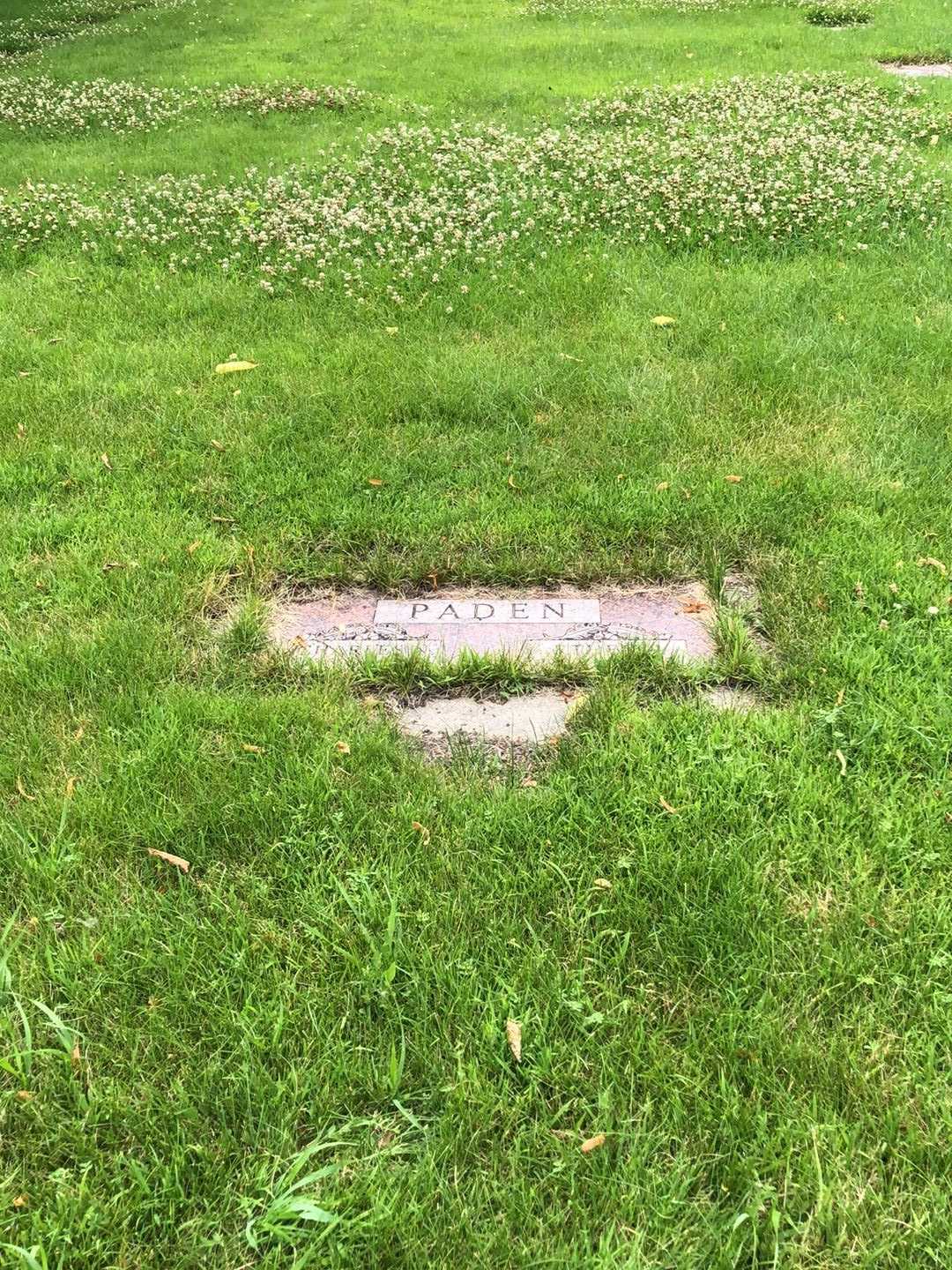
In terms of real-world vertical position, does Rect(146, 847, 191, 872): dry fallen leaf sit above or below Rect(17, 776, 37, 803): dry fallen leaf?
below

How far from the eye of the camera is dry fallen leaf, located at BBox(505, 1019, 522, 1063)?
236cm

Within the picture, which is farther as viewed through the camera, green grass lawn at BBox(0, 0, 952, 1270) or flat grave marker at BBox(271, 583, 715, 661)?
flat grave marker at BBox(271, 583, 715, 661)

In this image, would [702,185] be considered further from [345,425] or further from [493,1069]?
[493,1069]

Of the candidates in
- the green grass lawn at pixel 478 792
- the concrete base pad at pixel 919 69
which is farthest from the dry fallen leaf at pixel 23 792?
the concrete base pad at pixel 919 69

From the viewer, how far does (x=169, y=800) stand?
309cm

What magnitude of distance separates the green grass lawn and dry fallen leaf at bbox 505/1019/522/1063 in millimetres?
27

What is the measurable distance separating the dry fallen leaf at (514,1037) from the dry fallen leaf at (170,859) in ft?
3.62

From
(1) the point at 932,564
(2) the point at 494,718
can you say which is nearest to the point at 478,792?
(2) the point at 494,718

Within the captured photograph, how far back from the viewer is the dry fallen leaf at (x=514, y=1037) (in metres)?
2.36

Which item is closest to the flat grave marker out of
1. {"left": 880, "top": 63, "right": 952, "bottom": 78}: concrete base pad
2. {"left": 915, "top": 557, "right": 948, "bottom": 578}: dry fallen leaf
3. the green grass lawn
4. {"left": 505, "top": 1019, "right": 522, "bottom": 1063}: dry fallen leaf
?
the green grass lawn

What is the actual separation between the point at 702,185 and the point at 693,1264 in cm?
825

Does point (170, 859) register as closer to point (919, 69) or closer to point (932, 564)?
point (932, 564)

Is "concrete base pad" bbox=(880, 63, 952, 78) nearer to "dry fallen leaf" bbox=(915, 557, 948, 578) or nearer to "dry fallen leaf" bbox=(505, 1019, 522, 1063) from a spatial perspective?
"dry fallen leaf" bbox=(915, 557, 948, 578)

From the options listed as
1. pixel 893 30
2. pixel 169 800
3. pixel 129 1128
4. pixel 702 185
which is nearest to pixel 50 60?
pixel 702 185
